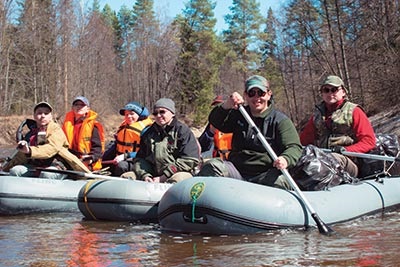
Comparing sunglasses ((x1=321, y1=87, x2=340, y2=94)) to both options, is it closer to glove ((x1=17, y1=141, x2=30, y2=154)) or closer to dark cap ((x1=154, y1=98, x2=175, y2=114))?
dark cap ((x1=154, y1=98, x2=175, y2=114))

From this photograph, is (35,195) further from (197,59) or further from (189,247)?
(197,59)

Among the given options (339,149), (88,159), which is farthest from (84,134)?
(339,149)

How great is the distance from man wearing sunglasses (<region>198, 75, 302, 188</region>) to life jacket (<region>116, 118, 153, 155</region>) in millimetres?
2594

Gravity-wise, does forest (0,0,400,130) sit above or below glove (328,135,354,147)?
above

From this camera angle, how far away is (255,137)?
517cm

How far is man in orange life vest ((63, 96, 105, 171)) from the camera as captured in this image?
777 cm

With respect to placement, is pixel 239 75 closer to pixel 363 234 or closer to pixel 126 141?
pixel 126 141

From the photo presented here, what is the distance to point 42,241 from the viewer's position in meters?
4.77

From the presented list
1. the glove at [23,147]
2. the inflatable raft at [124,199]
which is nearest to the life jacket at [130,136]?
the glove at [23,147]

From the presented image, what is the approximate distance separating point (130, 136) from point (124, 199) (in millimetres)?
2290

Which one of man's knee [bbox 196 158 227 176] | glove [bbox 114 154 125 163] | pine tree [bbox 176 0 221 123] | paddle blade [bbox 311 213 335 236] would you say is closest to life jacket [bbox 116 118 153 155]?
glove [bbox 114 154 125 163]

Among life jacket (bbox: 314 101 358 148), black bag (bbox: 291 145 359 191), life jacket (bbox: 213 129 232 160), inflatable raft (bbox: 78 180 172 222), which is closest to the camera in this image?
black bag (bbox: 291 145 359 191)

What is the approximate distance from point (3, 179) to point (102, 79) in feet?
105

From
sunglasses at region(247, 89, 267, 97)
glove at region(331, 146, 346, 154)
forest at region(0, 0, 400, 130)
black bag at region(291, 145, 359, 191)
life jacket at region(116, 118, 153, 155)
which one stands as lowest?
black bag at region(291, 145, 359, 191)
